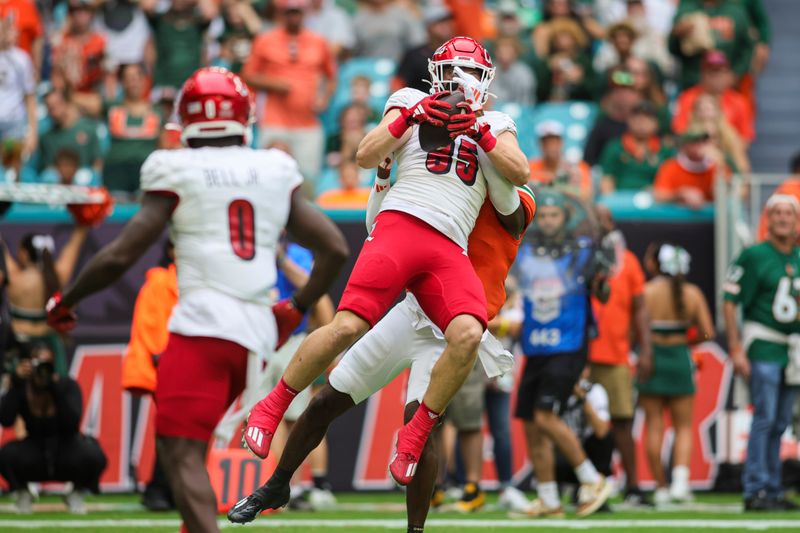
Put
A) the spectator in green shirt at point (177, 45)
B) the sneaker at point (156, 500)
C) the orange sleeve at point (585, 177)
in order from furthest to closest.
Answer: the spectator in green shirt at point (177, 45)
the orange sleeve at point (585, 177)
the sneaker at point (156, 500)

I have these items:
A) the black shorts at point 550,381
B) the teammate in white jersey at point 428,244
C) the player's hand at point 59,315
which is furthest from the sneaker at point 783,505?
the player's hand at point 59,315

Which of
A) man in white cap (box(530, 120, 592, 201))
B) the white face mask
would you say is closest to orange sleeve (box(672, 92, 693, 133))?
man in white cap (box(530, 120, 592, 201))

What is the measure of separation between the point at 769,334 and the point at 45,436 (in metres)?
5.44

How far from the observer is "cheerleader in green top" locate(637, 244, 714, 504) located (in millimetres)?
11711

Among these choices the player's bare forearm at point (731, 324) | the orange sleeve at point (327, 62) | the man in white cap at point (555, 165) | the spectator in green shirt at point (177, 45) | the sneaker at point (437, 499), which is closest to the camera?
the sneaker at point (437, 499)


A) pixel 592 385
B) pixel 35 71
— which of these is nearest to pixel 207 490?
pixel 592 385

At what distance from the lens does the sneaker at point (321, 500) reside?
35.9 feet

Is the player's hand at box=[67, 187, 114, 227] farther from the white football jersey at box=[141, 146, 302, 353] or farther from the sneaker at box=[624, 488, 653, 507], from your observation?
the sneaker at box=[624, 488, 653, 507]

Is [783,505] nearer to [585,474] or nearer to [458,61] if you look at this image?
[585,474]

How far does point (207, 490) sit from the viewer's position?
5.91 metres

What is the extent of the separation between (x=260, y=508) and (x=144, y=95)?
8.68m

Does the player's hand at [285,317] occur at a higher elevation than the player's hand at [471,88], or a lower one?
lower

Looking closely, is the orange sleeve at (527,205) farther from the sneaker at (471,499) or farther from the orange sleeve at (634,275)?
the orange sleeve at (634,275)

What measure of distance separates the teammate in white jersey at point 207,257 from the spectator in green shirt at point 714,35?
10.6 metres
